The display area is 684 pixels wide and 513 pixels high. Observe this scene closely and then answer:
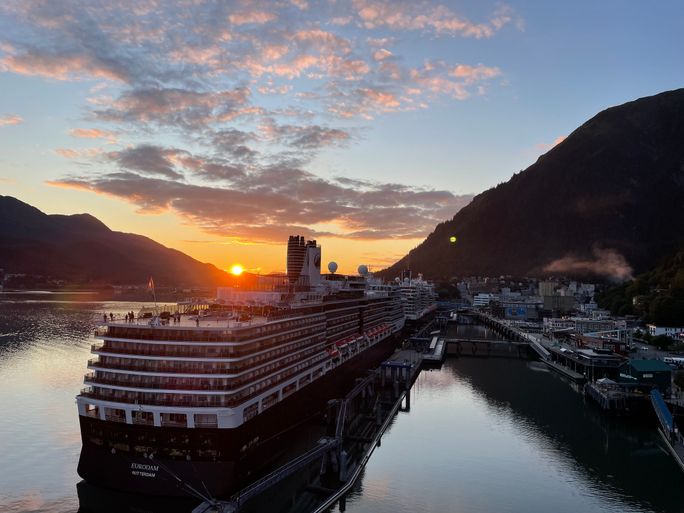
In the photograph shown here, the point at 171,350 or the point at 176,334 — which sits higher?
the point at 176,334

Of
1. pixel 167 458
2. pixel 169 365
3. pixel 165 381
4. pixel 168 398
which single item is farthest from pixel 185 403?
pixel 167 458

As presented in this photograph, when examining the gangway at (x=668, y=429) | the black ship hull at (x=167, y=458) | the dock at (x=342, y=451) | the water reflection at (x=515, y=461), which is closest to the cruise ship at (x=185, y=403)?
the black ship hull at (x=167, y=458)

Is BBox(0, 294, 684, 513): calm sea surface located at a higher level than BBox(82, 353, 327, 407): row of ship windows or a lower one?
lower

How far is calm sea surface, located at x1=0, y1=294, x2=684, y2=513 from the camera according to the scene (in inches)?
1522

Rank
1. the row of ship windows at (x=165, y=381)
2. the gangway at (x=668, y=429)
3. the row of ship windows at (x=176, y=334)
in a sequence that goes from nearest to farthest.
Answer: the row of ship windows at (x=165, y=381) → the row of ship windows at (x=176, y=334) → the gangway at (x=668, y=429)

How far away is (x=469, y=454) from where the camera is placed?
4962 centimetres

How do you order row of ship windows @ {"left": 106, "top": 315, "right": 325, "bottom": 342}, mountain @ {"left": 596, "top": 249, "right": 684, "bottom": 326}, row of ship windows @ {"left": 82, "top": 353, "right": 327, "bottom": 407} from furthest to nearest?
1. mountain @ {"left": 596, "top": 249, "right": 684, "bottom": 326}
2. row of ship windows @ {"left": 106, "top": 315, "right": 325, "bottom": 342}
3. row of ship windows @ {"left": 82, "top": 353, "right": 327, "bottom": 407}

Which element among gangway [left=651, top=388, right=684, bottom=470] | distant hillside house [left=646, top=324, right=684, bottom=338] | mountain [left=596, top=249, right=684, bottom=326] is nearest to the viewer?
gangway [left=651, top=388, right=684, bottom=470]

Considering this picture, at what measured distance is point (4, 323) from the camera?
142 meters

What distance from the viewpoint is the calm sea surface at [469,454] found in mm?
38656

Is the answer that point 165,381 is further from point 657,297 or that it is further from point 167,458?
point 657,297

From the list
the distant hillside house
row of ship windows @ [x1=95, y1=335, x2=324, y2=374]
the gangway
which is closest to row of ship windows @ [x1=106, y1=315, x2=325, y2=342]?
row of ship windows @ [x1=95, y1=335, x2=324, y2=374]

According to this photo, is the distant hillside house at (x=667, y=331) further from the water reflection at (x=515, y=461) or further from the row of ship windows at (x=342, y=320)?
the row of ship windows at (x=342, y=320)

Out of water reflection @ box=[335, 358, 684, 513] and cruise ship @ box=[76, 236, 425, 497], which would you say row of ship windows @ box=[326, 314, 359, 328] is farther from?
cruise ship @ box=[76, 236, 425, 497]
